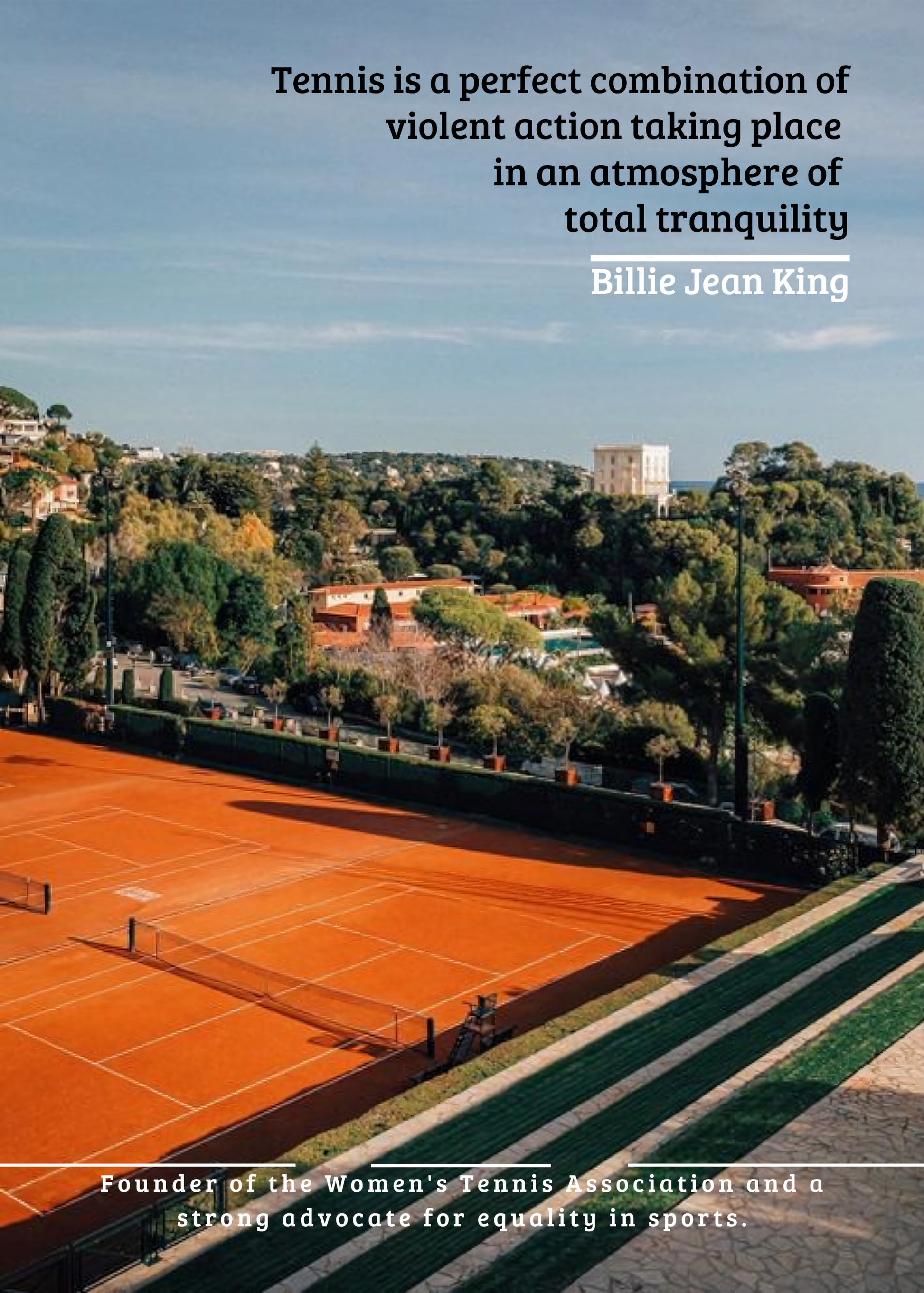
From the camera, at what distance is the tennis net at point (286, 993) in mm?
15836

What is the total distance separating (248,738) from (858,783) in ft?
59.1

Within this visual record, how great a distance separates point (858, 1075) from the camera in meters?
12.3

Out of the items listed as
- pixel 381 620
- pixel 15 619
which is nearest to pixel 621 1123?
pixel 15 619

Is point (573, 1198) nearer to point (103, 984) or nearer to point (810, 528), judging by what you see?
point (103, 984)

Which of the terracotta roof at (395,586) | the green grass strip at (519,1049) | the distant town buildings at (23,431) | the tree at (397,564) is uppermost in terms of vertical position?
the distant town buildings at (23,431)

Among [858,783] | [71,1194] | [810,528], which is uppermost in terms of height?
[810,528]

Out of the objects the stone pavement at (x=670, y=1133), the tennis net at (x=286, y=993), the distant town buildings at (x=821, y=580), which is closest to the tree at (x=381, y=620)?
the distant town buildings at (x=821, y=580)

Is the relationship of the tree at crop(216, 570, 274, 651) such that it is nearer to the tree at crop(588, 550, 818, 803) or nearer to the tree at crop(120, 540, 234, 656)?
the tree at crop(120, 540, 234, 656)

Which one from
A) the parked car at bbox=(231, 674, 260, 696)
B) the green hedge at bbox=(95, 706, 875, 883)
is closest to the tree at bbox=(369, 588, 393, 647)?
the parked car at bbox=(231, 674, 260, 696)

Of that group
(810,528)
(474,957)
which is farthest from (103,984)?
(810,528)

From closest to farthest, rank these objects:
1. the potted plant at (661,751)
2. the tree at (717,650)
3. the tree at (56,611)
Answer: the potted plant at (661,751), the tree at (717,650), the tree at (56,611)

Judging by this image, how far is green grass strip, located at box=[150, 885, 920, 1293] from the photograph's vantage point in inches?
372

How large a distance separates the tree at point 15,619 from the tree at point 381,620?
12.8 meters

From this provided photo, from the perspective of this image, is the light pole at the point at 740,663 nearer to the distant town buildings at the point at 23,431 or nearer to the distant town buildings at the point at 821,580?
the distant town buildings at the point at 821,580
